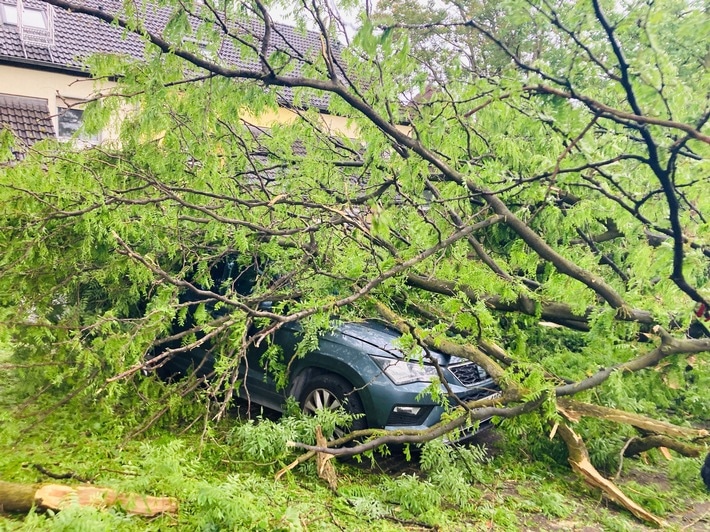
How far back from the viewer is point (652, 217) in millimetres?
3299

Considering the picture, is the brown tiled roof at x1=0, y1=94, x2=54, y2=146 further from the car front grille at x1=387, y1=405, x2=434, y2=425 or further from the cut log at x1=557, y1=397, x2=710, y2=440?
the cut log at x1=557, y1=397, x2=710, y2=440

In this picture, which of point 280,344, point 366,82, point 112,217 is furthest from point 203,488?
point 366,82

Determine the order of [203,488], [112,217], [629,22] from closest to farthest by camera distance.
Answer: [629,22] < [203,488] < [112,217]

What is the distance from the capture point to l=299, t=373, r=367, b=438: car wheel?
4.01 meters

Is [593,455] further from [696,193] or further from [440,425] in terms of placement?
[696,193]

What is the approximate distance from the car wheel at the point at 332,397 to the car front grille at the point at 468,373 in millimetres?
926

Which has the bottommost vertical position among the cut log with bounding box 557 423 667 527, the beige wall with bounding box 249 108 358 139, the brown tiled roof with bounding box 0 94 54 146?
the cut log with bounding box 557 423 667 527

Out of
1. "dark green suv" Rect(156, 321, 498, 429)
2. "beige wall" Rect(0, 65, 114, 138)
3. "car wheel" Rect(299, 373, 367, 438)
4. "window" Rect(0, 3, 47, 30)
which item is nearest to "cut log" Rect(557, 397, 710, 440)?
"dark green suv" Rect(156, 321, 498, 429)

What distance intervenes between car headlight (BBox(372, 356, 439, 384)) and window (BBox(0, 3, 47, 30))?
50.5 feet

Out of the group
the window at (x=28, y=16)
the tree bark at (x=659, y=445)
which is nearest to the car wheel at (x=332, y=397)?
the tree bark at (x=659, y=445)

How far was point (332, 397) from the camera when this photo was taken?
4.18 meters

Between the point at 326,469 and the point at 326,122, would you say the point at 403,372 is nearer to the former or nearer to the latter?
the point at 326,469

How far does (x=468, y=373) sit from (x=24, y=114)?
12102 mm

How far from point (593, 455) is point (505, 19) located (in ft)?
11.4
